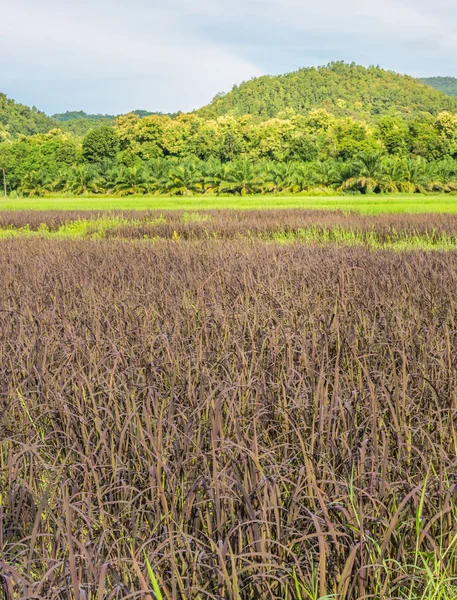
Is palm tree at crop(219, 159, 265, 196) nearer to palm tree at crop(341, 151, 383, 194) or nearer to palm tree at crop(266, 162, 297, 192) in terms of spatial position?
palm tree at crop(266, 162, 297, 192)

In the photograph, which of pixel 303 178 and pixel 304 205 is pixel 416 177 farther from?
pixel 304 205

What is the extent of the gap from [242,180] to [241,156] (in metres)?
15.5

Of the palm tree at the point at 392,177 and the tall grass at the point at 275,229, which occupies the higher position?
the palm tree at the point at 392,177

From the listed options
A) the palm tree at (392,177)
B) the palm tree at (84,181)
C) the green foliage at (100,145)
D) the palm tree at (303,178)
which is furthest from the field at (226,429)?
the green foliage at (100,145)

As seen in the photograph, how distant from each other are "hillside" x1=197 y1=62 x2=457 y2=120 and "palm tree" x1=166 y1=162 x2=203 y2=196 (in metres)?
58.6

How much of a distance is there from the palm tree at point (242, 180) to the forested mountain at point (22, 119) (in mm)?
86245

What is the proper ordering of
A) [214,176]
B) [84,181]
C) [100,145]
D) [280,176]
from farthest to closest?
[100,145], [84,181], [214,176], [280,176]

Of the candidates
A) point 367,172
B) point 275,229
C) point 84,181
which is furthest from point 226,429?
point 84,181

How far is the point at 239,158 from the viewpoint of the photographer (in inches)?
1992

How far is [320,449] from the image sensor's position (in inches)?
74.3

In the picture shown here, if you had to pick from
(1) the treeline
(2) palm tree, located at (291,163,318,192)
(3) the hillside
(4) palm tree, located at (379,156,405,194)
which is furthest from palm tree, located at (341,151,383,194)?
(3) the hillside

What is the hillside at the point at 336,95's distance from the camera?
10012cm

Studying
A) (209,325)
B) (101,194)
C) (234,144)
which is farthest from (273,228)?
(234,144)

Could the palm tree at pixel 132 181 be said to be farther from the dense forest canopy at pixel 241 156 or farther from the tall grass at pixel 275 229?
the tall grass at pixel 275 229
